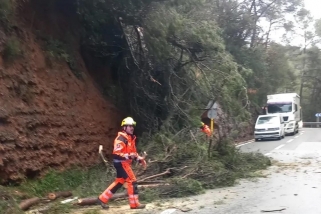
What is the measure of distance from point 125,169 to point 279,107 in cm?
3182

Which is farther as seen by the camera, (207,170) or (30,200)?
(207,170)

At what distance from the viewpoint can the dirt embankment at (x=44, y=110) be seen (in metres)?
11.3

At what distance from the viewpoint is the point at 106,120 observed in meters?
16.0

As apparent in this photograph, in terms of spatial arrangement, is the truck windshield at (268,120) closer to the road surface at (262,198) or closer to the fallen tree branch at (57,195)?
the road surface at (262,198)

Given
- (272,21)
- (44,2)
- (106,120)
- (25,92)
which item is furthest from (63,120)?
(272,21)

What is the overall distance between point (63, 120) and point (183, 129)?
4.11 meters

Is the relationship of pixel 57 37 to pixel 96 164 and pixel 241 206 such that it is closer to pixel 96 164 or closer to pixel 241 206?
pixel 96 164

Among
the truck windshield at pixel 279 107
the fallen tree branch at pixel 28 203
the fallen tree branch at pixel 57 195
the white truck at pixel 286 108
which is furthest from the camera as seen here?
the truck windshield at pixel 279 107

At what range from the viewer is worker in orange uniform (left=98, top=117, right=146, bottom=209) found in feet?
32.3

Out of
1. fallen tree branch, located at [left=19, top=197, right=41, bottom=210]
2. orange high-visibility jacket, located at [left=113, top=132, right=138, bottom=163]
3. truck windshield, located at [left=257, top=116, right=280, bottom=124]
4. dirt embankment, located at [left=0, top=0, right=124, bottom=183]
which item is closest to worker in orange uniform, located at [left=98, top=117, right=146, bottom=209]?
orange high-visibility jacket, located at [left=113, top=132, right=138, bottom=163]

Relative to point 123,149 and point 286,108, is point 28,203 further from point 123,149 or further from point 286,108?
point 286,108

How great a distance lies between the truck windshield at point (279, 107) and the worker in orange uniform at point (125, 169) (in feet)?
102

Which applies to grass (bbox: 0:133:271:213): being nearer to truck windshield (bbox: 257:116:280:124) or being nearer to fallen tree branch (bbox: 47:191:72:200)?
fallen tree branch (bbox: 47:191:72:200)

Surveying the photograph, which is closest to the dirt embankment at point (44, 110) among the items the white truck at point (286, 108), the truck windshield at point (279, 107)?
the white truck at point (286, 108)
